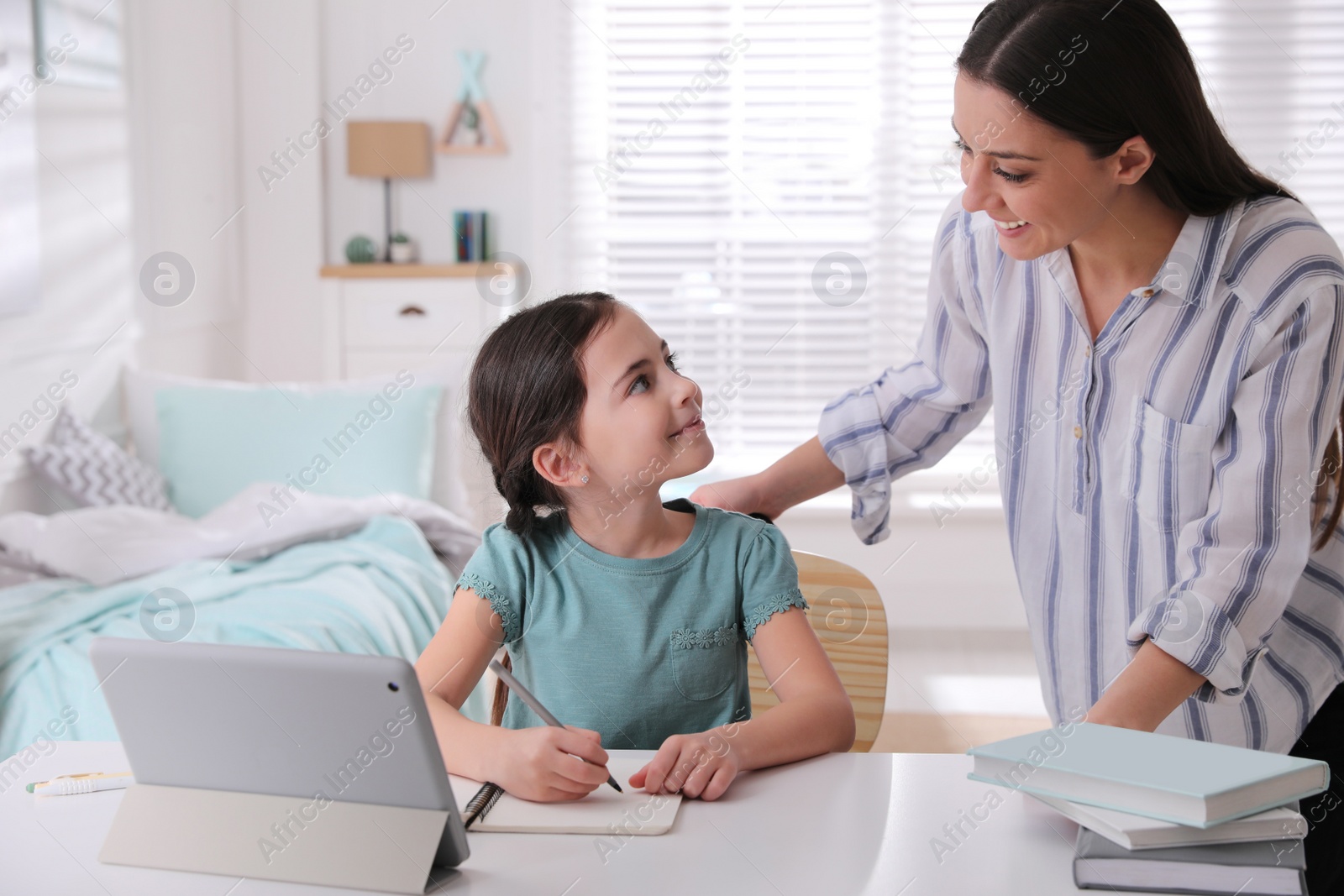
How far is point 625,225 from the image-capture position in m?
4.11

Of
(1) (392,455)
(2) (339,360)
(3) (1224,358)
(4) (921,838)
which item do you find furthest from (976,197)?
(2) (339,360)

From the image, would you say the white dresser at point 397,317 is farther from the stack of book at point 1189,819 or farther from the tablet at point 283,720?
the stack of book at point 1189,819

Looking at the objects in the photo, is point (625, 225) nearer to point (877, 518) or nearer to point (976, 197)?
point (877, 518)

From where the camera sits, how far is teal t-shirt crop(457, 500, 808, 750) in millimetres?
1290

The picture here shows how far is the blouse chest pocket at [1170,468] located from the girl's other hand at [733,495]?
47 cm

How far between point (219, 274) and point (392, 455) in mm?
1264

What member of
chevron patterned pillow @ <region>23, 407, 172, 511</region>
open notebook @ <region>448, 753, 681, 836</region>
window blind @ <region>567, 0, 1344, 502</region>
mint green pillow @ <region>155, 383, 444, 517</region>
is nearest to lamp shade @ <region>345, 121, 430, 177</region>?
window blind @ <region>567, 0, 1344, 502</region>

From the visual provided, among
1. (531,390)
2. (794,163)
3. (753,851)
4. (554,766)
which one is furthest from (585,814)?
(794,163)

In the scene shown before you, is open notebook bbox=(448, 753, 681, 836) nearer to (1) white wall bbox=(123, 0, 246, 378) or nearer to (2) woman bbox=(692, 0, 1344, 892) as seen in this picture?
(2) woman bbox=(692, 0, 1344, 892)

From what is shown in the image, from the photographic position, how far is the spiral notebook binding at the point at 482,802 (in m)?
0.97

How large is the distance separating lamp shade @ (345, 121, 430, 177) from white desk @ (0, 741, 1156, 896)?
3.22 metres

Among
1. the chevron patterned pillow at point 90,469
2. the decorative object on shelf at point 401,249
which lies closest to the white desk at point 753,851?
the chevron patterned pillow at point 90,469

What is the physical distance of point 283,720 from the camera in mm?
852

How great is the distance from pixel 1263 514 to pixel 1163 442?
152mm
